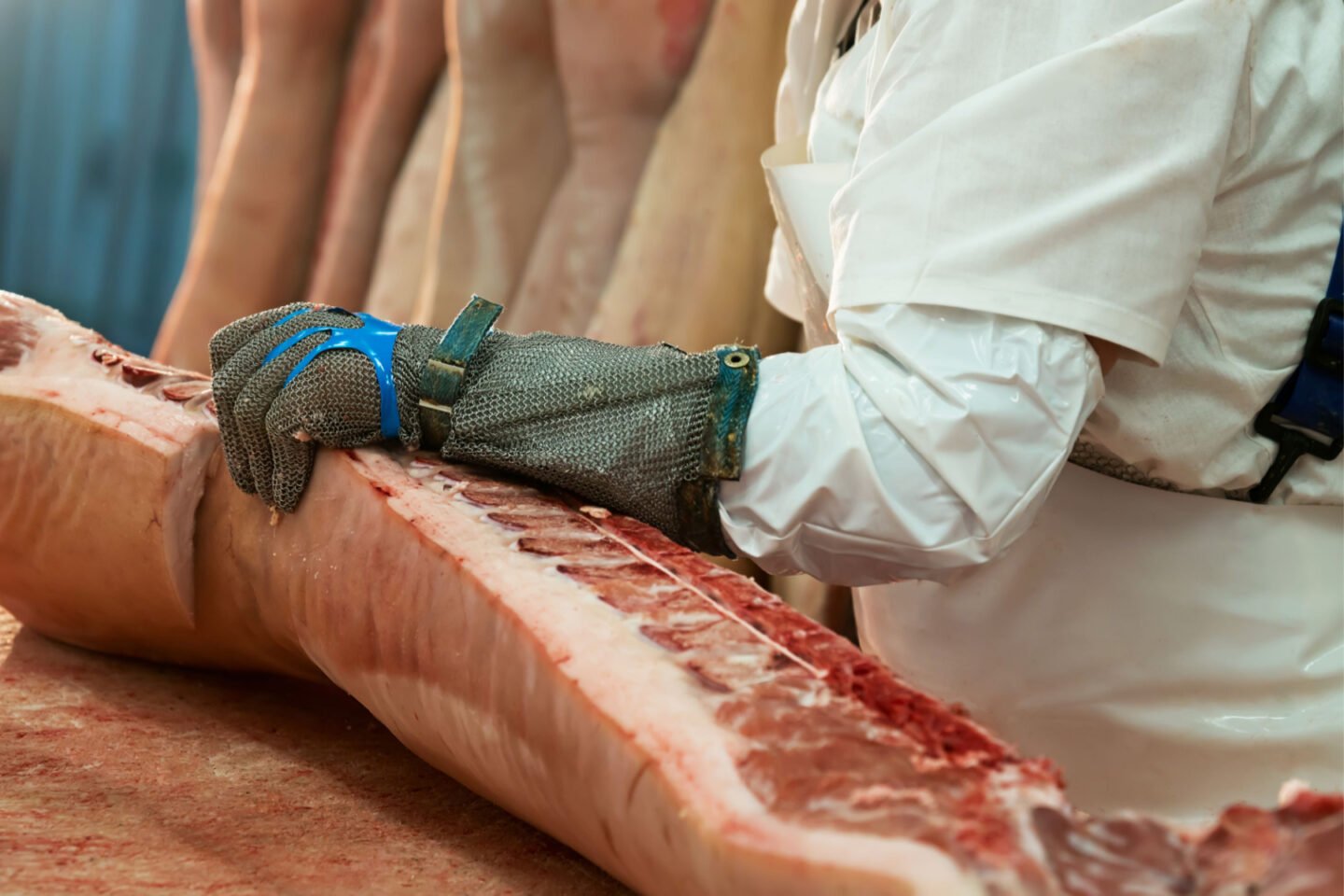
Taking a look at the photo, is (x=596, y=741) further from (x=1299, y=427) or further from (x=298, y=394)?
(x=1299, y=427)

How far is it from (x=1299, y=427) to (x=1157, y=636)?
0.77 feet

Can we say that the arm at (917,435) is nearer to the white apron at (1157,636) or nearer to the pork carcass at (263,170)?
the white apron at (1157,636)

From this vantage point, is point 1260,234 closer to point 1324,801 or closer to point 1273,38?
point 1273,38

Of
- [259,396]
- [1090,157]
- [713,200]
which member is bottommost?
[259,396]

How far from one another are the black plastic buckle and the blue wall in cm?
470

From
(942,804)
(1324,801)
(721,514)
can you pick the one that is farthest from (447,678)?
(1324,801)

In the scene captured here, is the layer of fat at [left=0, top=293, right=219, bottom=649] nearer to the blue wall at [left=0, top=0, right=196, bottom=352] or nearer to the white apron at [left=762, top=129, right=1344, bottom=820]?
the white apron at [left=762, top=129, right=1344, bottom=820]

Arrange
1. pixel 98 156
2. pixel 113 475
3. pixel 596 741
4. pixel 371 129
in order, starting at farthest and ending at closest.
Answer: pixel 98 156 → pixel 371 129 → pixel 113 475 → pixel 596 741

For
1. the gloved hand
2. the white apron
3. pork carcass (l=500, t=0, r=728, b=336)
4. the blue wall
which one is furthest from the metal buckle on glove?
the blue wall

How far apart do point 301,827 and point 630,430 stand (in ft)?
1.22

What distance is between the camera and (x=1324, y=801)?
59 cm

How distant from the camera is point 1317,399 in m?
1.04

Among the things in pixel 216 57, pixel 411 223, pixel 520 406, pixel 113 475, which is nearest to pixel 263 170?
pixel 411 223

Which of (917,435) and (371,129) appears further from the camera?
(371,129)
